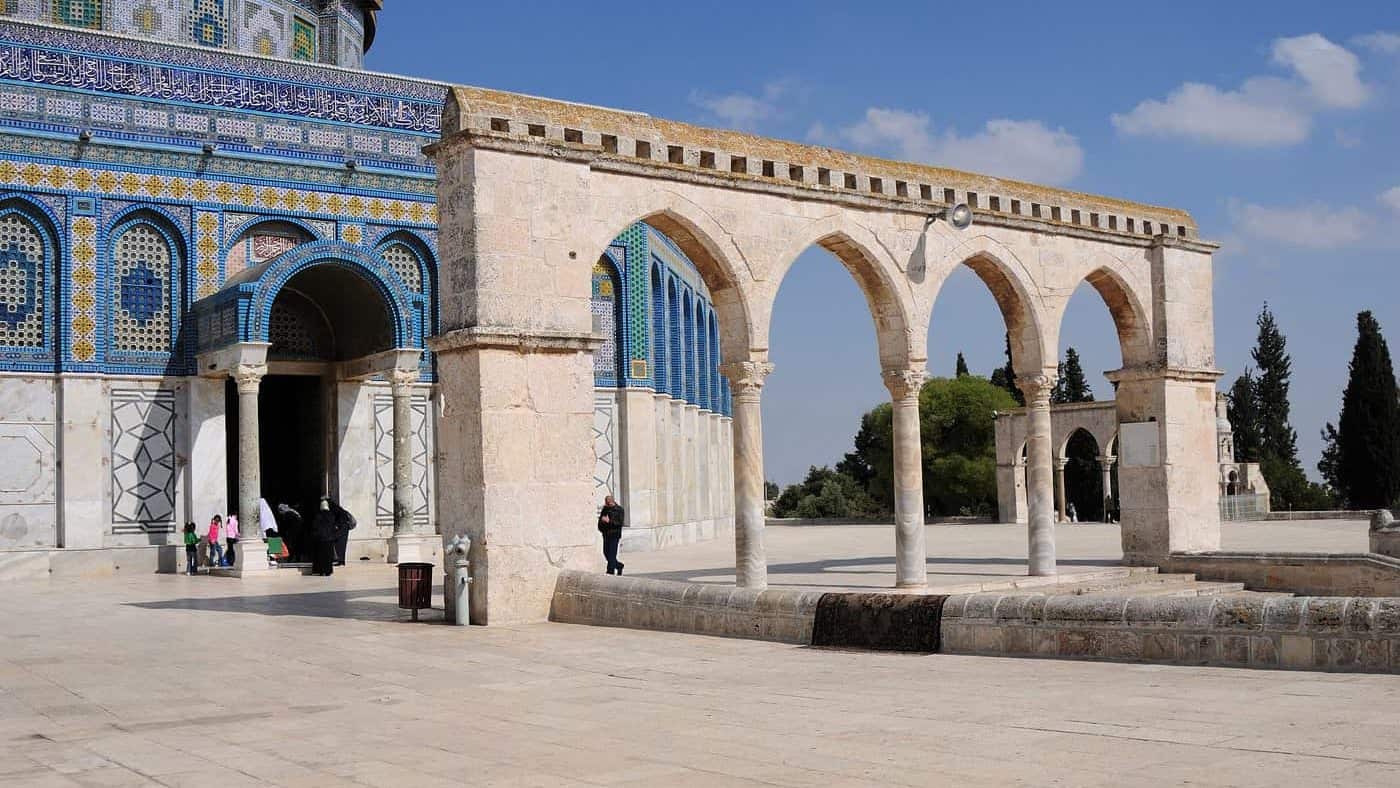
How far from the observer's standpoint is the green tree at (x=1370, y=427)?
3656 centimetres

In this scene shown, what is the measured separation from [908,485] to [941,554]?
6311mm

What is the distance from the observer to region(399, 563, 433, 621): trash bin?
36.2 ft

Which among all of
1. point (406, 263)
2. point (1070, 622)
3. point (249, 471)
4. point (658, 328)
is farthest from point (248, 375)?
point (1070, 622)

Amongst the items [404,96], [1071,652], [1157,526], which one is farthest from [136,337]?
[1071,652]

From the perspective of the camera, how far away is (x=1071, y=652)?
8109mm

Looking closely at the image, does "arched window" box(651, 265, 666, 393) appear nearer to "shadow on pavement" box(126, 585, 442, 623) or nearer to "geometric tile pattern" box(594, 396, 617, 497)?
"geometric tile pattern" box(594, 396, 617, 497)

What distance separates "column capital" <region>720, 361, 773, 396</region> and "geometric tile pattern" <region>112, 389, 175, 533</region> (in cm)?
1022

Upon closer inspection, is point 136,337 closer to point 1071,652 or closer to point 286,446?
point 286,446

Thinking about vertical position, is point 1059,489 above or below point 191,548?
above

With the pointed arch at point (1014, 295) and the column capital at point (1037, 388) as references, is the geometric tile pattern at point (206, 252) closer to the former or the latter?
the pointed arch at point (1014, 295)

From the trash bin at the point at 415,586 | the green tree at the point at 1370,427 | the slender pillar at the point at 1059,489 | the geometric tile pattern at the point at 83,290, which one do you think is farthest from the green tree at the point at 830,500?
the trash bin at the point at 415,586

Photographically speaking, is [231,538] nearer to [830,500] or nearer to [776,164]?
[776,164]

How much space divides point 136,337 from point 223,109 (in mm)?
3643

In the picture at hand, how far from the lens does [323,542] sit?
1797 cm
